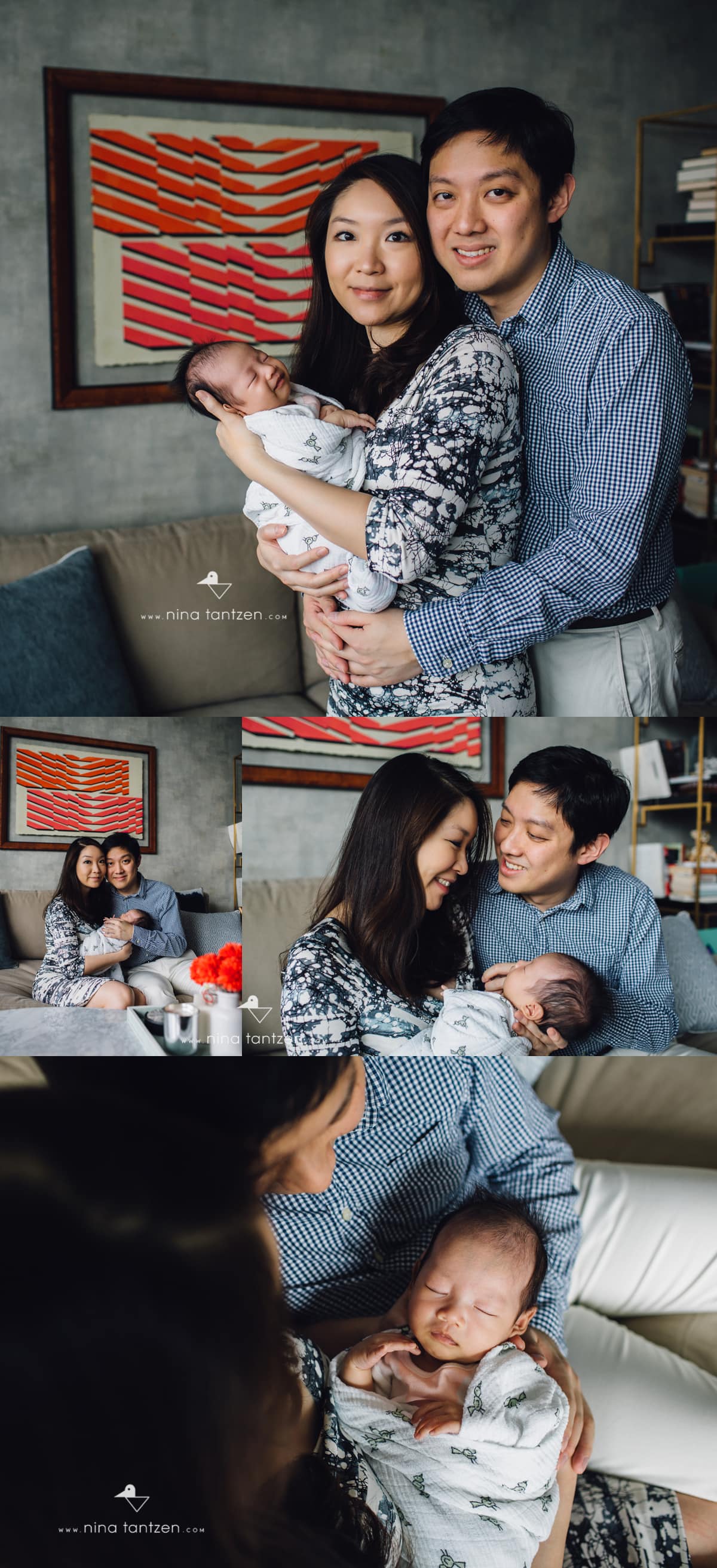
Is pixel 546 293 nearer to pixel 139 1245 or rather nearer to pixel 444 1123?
pixel 444 1123

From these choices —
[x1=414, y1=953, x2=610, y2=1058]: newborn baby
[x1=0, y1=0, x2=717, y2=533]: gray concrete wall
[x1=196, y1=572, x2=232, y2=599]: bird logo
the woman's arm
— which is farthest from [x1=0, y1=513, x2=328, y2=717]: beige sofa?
the woman's arm

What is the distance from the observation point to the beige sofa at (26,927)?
1.21 m

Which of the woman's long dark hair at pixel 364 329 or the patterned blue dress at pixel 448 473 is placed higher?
the woman's long dark hair at pixel 364 329

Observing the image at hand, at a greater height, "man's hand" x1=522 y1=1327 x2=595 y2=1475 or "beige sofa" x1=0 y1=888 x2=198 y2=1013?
"beige sofa" x1=0 y1=888 x2=198 y2=1013

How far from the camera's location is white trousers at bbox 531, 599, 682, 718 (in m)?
1.23

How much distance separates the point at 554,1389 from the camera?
1310 mm

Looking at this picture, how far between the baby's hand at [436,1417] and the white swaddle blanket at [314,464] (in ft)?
3.08

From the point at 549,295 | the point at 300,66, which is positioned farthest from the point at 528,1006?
the point at 300,66

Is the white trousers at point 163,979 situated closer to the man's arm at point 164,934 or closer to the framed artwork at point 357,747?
the man's arm at point 164,934

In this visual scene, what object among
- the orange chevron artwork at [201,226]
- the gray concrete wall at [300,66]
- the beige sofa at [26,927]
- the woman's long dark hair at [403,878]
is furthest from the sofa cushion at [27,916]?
the orange chevron artwork at [201,226]

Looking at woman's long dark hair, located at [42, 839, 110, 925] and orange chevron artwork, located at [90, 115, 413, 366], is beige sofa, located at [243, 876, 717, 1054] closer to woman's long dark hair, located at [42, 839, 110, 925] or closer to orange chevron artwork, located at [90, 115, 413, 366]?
woman's long dark hair, located at [42, 839, 110, 925]

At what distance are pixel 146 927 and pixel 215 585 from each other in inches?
40.4

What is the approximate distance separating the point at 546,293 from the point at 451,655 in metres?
0.38

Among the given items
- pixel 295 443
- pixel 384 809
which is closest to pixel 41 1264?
pixel 384 809
